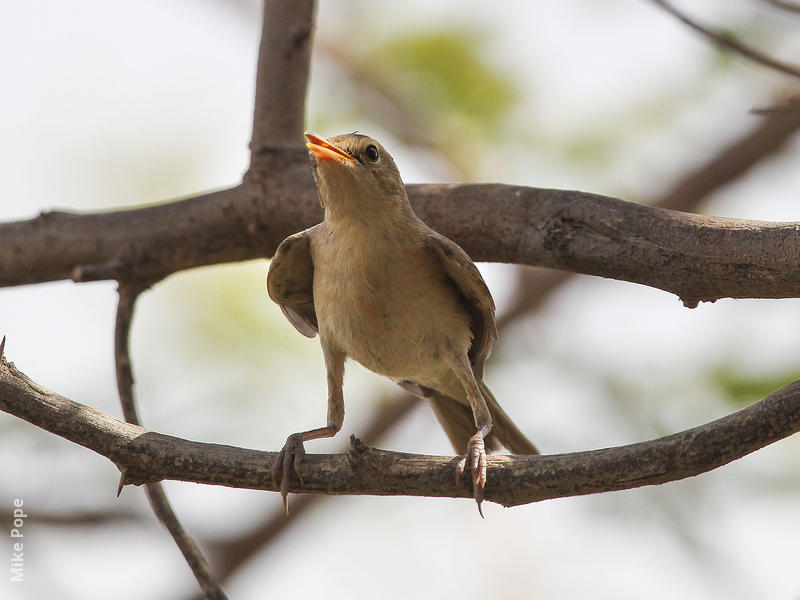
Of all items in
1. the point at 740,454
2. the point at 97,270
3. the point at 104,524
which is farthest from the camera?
the point at 104,524

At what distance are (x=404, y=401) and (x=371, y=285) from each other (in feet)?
8.99

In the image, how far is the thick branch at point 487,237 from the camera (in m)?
3.48

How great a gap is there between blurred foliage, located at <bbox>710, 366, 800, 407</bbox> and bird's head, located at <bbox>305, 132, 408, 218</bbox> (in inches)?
107

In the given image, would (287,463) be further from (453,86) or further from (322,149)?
(453,86)

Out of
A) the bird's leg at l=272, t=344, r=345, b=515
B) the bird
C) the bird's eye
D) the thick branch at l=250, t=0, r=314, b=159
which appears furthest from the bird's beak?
the bird's leg at l=272, t=344, r=345, b=515

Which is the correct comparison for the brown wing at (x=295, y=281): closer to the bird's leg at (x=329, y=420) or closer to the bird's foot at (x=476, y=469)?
the bird's leg at (x=329, y=420)

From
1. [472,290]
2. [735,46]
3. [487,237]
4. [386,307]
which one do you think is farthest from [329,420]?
[735,46]

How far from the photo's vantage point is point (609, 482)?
119 inches

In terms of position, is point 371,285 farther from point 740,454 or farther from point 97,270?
point 740,454

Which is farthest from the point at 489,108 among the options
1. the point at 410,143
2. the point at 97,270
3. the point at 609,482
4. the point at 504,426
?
the point at 609,482

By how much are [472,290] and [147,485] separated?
1.68 meters

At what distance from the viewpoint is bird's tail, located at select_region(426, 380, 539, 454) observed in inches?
190

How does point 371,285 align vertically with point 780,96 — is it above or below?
below

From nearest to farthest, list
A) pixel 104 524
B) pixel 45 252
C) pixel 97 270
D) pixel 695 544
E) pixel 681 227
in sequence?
1. pixel 681 227
2. pixel 97 270
3. pixel 45 252
4. pixel 104 524
5. pixel 695 544
